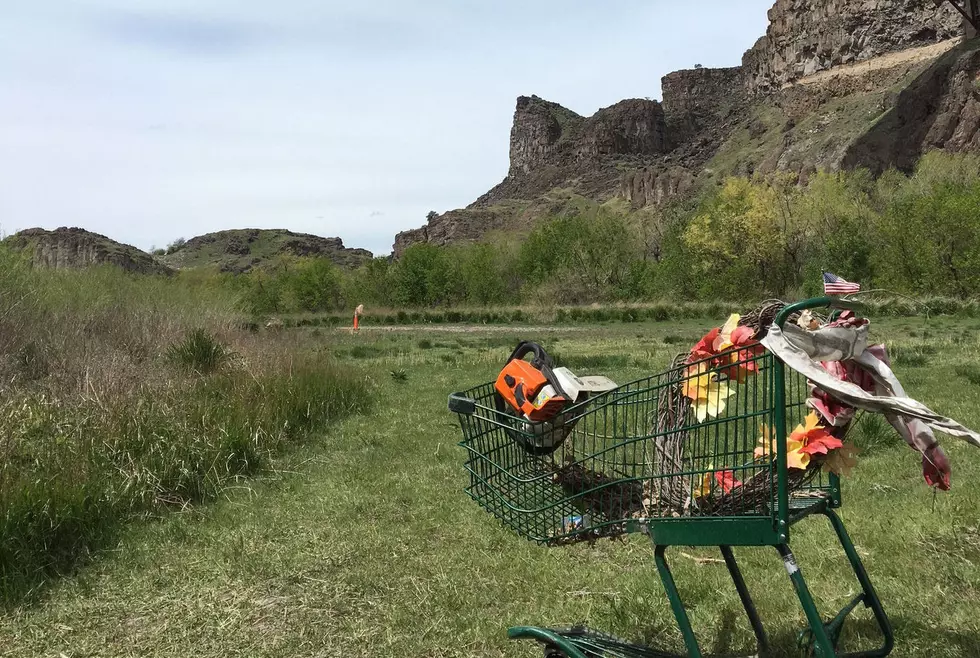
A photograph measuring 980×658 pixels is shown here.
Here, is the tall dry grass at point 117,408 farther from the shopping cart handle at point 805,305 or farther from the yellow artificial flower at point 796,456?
the shopping cart handle at point 805,305

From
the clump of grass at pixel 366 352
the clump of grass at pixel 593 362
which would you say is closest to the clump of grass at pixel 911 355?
the clump of grass at pixel 593 362

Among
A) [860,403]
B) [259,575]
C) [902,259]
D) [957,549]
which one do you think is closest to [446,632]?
[259,575]

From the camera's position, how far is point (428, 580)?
4.66m

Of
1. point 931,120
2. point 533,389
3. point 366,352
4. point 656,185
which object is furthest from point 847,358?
point 656,185

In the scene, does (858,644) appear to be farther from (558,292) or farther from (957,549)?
(558,292)

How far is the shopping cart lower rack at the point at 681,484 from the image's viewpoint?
242cm

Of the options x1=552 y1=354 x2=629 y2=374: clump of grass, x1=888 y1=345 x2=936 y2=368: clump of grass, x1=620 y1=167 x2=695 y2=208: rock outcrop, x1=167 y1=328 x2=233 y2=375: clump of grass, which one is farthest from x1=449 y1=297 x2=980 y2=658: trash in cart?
x1=620 y1=167 x2=695 y2=208: rock outcrop

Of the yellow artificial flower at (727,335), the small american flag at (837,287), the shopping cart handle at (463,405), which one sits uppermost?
Result: the small american flag at (837,287)

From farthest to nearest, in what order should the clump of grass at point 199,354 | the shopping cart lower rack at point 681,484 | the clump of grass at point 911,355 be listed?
the clump of grass at point 911,355
the clump of grass at point 199,354
the shopping cart lower rack at point 681,484

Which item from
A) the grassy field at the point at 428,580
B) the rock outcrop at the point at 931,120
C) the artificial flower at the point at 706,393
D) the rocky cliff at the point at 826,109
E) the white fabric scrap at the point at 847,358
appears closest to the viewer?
the white fabric scrap at the point at 847,358

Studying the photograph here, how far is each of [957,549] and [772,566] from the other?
1.15 m

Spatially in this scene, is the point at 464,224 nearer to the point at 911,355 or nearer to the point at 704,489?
the point at 911,355

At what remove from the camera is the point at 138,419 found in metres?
6.99

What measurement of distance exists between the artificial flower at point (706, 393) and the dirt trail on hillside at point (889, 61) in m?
152
